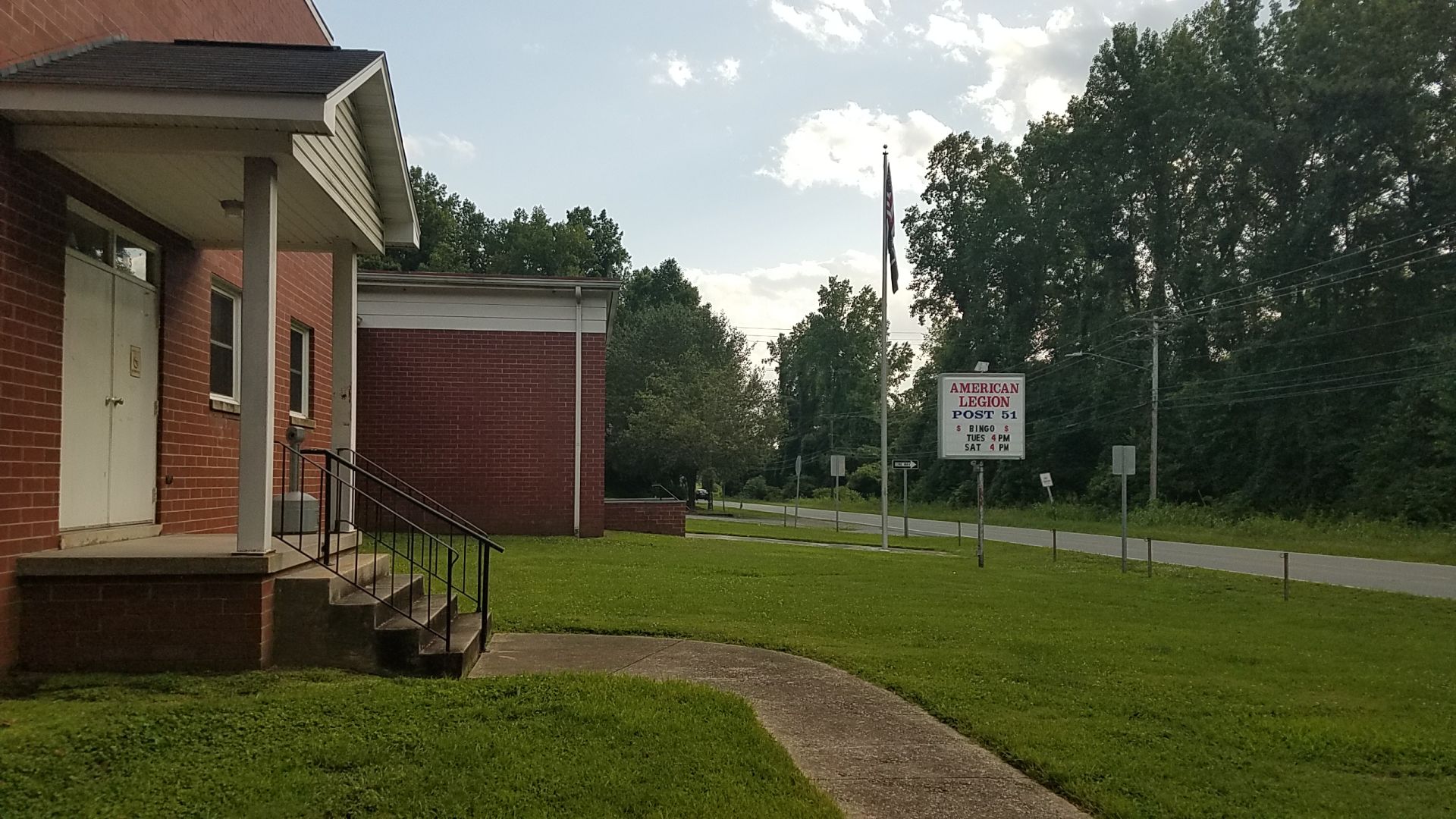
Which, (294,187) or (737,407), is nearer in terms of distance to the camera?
(294,187)

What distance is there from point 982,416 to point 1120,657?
12.1 m

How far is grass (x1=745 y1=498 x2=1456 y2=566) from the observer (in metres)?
25.2

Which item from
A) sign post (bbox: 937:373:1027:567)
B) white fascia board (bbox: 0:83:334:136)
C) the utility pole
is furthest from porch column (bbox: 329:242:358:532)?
the utility pole

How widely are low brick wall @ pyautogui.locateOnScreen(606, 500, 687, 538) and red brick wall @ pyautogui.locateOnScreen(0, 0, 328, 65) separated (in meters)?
15.4

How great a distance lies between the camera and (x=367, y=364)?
21.1 m

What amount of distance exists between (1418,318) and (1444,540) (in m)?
10.8

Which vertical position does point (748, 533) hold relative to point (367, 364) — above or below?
below

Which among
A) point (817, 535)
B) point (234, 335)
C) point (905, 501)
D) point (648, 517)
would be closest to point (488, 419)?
point (648, 517)

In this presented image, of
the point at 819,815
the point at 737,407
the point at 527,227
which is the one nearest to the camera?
the point at 819,815

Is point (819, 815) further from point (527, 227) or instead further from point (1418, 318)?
point (527, 227)

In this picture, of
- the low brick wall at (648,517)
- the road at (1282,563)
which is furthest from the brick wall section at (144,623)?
the low brick wall at (648,517)

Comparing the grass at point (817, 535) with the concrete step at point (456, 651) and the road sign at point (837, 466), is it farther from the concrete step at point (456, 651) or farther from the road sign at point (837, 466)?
the concrete step at point (456, 651)

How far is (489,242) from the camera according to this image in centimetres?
6550

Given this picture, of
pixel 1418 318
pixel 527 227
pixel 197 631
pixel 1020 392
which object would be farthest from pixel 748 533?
pixel 527 227
